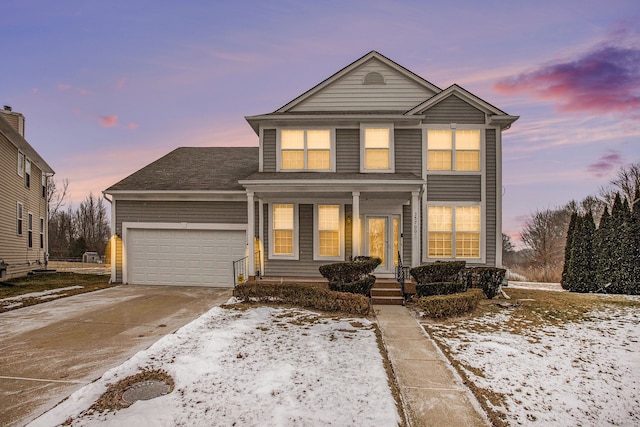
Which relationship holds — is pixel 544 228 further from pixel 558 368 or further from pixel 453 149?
pixel 558 368

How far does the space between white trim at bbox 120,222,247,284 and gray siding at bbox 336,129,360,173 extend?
4.33 meters

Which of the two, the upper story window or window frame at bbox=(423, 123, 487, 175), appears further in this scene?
the upper story window

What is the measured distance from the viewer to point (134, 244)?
13.5 metres

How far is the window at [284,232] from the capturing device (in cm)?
1226

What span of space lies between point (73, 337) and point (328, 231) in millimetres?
7665

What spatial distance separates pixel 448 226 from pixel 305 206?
Result: 5.01 m

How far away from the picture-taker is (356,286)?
30.5ft

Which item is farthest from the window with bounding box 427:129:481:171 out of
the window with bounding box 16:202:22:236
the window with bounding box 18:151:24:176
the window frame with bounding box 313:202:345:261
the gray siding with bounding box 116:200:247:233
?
the window with bounding box 18:151:24:176

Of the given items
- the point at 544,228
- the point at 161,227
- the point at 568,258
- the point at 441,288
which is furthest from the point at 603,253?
the point at 544,228

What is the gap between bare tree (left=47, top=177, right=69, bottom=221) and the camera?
137 feet

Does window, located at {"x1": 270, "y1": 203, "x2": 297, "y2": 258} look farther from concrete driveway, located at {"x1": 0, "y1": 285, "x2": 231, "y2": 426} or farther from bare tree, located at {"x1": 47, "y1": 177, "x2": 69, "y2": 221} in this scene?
bare tree, located at {"x1": 47, "y1": 177, "x2": 69, "y2": 221}

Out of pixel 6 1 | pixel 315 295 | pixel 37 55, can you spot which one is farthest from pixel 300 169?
pixel 37 55

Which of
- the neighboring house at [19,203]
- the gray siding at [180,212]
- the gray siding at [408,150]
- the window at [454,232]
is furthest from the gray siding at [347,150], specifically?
the neighboring house at [19,203]

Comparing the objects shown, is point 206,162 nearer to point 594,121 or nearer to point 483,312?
point 483,312
